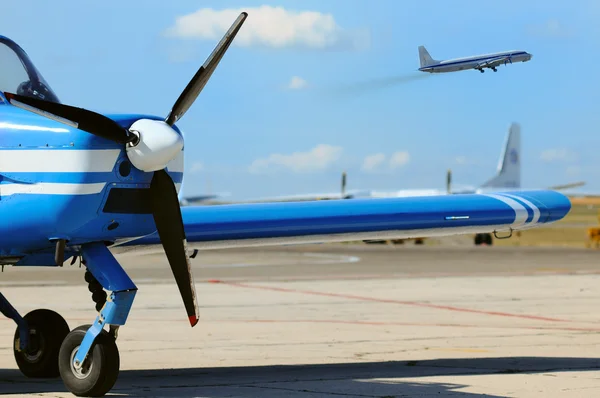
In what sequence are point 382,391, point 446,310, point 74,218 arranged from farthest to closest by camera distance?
point 446,310 < point 382,391 < point 74,218

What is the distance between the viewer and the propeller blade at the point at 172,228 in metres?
9.70

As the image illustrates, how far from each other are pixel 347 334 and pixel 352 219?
130 inches

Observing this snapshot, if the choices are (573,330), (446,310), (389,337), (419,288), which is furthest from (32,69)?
(419,288)

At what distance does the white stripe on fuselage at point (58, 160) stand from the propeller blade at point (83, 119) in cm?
16

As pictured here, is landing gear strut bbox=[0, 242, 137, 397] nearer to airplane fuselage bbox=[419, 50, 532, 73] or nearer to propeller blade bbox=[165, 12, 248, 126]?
propeller blade bbox=[165, 12, 248, 126]

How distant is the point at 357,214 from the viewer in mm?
12953

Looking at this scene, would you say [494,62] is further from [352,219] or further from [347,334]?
[347,334]

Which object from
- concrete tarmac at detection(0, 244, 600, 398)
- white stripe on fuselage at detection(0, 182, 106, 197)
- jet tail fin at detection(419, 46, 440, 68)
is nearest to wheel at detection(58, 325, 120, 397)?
concrete tarmac at detection(0, 244, 600, 398)

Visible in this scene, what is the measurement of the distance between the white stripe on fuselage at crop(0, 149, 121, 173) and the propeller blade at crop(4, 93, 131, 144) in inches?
6.3

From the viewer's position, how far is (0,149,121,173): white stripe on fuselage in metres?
9.22

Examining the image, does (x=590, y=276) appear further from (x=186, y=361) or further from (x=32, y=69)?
(x=32, y=69)

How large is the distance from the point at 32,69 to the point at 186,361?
158 inches

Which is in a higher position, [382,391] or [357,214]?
[357,214]

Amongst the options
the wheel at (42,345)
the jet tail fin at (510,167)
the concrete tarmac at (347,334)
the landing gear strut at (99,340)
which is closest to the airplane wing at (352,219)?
the wheel at (42,345)
